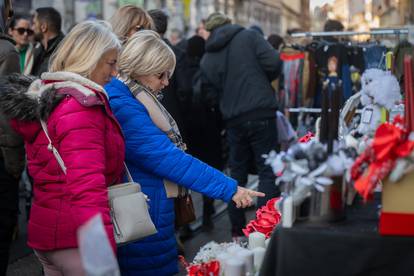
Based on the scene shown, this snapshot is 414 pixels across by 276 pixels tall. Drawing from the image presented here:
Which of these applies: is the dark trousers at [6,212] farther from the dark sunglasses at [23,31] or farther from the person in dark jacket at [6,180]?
the dark sunglasses at [23,31]

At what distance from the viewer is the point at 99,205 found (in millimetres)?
2529

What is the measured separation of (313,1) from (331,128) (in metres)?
2.56

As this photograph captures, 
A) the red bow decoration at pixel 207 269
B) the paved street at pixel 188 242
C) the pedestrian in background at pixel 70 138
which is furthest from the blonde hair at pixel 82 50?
the paved street at pixel 188 242

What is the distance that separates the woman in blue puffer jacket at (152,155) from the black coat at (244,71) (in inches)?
91.6

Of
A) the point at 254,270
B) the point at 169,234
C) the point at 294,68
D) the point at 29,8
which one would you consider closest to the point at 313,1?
the point at 169,234

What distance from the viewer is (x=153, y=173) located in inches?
123

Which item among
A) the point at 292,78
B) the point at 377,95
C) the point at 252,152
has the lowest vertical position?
the point at 252,152

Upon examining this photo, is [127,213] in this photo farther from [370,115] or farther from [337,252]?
[370,115]

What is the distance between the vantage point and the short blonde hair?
308 centimetres

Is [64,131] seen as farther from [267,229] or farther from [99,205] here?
[267,229]

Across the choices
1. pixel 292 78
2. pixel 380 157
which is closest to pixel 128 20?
pixel 380 157

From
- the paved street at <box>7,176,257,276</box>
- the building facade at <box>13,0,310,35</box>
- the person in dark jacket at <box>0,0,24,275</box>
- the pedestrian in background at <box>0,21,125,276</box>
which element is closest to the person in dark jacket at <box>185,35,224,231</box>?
the paved street at <box>7,176,257,276</box>

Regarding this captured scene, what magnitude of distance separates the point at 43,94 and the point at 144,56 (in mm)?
597

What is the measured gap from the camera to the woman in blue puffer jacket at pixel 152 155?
3.07 meters
